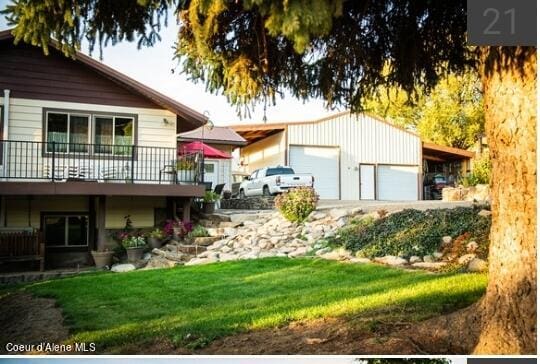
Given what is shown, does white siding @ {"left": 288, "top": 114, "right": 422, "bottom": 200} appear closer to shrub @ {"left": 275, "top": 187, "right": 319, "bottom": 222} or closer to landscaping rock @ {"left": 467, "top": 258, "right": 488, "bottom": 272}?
shrub @ {"left": 275, "top": 187, "right": 319, "bottom": 222}

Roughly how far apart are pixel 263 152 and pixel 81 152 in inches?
44.0

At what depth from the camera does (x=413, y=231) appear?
313cm

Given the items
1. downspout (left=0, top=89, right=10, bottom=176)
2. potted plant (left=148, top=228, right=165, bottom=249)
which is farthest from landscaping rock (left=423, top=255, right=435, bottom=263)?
downspout (left=0, top=89, right=10, bottom=176)

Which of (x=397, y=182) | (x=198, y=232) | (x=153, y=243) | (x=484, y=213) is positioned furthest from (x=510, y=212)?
(x=153, y=243)

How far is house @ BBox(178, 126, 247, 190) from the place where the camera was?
3119 mm

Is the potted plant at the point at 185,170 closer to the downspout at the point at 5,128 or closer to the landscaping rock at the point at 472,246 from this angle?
the downspout at the point at 5,128

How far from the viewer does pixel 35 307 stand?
281 centimetres

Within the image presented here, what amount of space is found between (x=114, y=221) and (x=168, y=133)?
0.66 m

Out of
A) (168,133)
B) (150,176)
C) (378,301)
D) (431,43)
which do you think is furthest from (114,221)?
(431,43)

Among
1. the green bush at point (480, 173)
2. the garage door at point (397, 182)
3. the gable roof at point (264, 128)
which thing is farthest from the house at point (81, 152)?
the green bush at point (480, 173)

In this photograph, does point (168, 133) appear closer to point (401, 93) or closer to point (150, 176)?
point (150, 176)

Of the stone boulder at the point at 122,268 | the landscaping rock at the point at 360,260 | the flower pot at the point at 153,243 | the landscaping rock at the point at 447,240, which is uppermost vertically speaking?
the landscaping rock at the point at 447,240

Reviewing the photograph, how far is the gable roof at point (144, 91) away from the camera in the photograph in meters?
A: 2.98

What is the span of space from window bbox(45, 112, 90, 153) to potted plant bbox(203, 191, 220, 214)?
809mm
